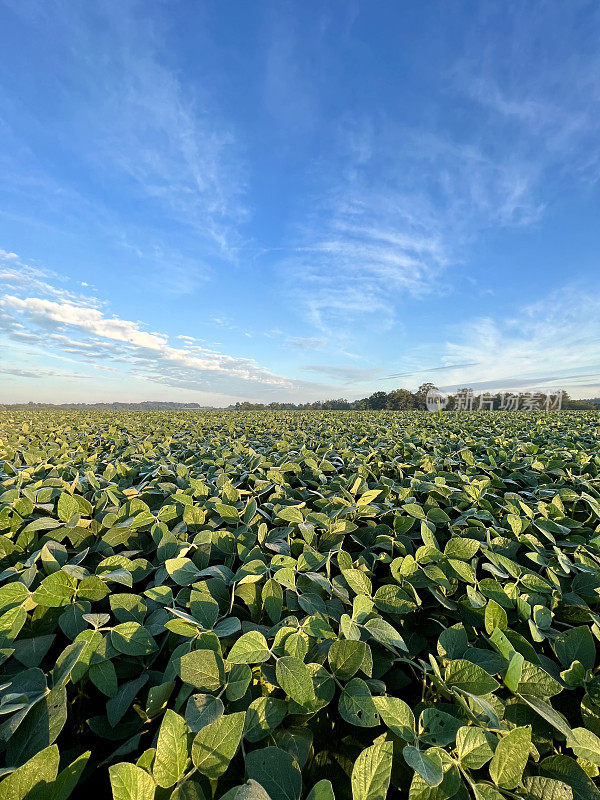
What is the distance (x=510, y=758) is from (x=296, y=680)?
0.51 meters

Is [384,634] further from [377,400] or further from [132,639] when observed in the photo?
[377,400]

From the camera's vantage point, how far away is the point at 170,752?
78 cm

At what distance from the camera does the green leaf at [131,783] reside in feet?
2.27

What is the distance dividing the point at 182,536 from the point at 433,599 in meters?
1.19

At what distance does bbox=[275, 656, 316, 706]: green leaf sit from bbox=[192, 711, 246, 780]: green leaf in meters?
0.14

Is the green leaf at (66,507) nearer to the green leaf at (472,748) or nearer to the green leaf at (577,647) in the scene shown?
the green leaf at (472,748)

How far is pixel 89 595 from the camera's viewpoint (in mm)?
1293

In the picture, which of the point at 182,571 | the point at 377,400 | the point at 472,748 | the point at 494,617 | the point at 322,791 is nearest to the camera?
the point at 322,791

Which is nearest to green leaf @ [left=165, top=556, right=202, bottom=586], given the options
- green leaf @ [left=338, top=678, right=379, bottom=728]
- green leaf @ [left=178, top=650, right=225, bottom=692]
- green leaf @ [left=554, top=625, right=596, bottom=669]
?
green leaf @ [left=178, top=650, right=225, bottom=692]

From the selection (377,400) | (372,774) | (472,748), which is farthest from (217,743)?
(377,400)

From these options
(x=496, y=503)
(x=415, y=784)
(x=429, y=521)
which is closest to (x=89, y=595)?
(x=415, y=784)

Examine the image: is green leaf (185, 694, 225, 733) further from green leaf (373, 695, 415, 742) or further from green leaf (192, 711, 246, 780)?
green leaf (373, 695, 415, 742)

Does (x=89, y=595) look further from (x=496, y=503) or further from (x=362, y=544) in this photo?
(x=496, y=503)

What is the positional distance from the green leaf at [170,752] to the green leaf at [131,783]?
0.04 metres
